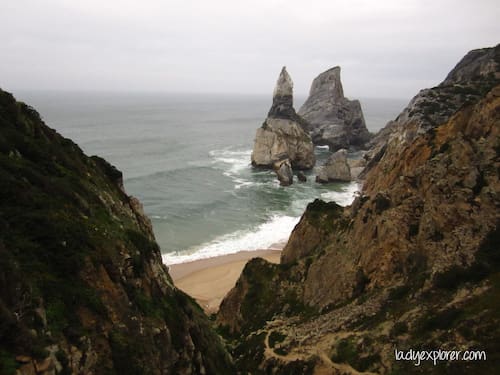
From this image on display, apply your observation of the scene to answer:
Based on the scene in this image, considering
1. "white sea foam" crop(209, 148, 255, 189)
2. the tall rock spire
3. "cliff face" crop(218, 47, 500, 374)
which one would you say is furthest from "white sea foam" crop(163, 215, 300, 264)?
the tall rock spire

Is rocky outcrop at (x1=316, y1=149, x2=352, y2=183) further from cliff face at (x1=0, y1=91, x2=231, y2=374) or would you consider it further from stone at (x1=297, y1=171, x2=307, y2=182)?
cliff face at (x1=0, y1=91, x2=231, y2=374)

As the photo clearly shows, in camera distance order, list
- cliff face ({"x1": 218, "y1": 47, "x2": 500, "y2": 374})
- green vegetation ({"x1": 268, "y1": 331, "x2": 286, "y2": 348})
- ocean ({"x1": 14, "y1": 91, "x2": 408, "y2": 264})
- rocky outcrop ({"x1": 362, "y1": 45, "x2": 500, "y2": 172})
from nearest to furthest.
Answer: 1. cliff face ({"x1": 218, "y1": 47, "x2": 500, "y2": 374})
2. green vegetation ({"x1": 268, "y1": 331, "x2": 286, "y2": 348})
3. rocky outcrop ({"x1": 362, "y1": 45, "x2": 500, "y2": 172})
4. ocean ({"x1": 14, "y1": 91, "x2": 408, "y2": 264})

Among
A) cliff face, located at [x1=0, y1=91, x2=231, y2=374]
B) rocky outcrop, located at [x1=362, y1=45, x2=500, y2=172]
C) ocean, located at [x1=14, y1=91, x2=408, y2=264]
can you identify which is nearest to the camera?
cliff face, located at [x1=0, y1=91, x2=231, y2=374]

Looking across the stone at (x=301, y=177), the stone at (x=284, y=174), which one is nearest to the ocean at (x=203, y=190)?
the stone at (x=301, y=177)

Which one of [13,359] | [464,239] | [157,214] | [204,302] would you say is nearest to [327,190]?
[157,214]

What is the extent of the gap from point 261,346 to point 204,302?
45.3 feet

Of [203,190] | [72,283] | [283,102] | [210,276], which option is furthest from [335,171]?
[72,283]

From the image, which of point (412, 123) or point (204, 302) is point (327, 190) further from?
point (204, 302)

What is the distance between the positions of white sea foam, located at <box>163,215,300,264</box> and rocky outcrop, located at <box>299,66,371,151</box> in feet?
183

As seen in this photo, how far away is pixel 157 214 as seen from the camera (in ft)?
171

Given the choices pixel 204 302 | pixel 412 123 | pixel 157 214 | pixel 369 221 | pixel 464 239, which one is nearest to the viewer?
pixel 464 239

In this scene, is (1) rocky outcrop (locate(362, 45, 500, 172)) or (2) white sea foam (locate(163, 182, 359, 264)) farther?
(1) rocky outcrop (locate(362, 45, 500, 172))

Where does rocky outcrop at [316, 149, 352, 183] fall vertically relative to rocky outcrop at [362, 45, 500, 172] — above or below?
below

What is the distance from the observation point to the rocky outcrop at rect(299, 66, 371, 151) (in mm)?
103812
